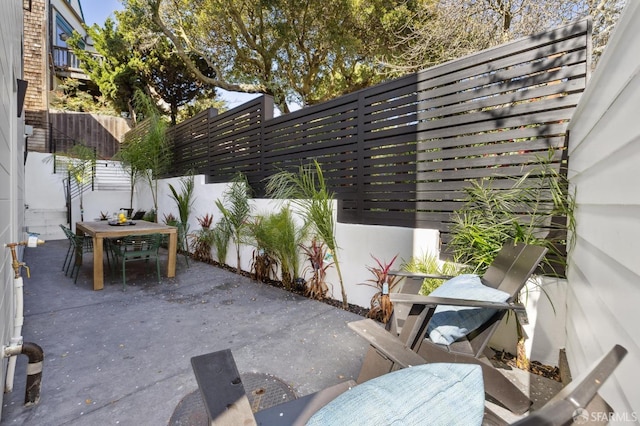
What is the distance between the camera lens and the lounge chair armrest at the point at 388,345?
4.16ft

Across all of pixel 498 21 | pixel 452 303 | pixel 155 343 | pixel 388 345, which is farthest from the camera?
pixel 498 21

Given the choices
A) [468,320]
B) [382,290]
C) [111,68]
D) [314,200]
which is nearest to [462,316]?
[468,320]

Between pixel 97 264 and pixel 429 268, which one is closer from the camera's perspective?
pixel 429 268

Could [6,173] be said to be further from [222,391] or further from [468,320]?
[468,320]

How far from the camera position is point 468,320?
6.36 ft

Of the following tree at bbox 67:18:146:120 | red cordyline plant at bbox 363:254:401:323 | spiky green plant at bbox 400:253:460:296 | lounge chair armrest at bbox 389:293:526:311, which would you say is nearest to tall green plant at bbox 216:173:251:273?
red cordyline plant at bbox 363:254:401:323

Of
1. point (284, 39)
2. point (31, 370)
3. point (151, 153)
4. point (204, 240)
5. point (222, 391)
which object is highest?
point (284, 39)

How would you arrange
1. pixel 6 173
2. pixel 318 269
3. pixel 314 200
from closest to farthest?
pixel 6 173
pixel 314 200
pixel 318 269

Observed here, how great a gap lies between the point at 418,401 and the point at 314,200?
294 cm

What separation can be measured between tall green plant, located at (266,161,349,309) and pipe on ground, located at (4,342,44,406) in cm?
250

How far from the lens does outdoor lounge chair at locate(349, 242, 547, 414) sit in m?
1.70

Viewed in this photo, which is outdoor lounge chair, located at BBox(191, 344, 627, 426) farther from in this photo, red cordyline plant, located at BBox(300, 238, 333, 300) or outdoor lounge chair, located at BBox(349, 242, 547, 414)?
red cordyline plant, located at BBox(300, 238, 333, 300)

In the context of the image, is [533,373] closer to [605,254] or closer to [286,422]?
[605,254]

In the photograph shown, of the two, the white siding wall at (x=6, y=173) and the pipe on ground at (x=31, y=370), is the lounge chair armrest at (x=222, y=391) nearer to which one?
the white siding wall at (x=6, y=173)
